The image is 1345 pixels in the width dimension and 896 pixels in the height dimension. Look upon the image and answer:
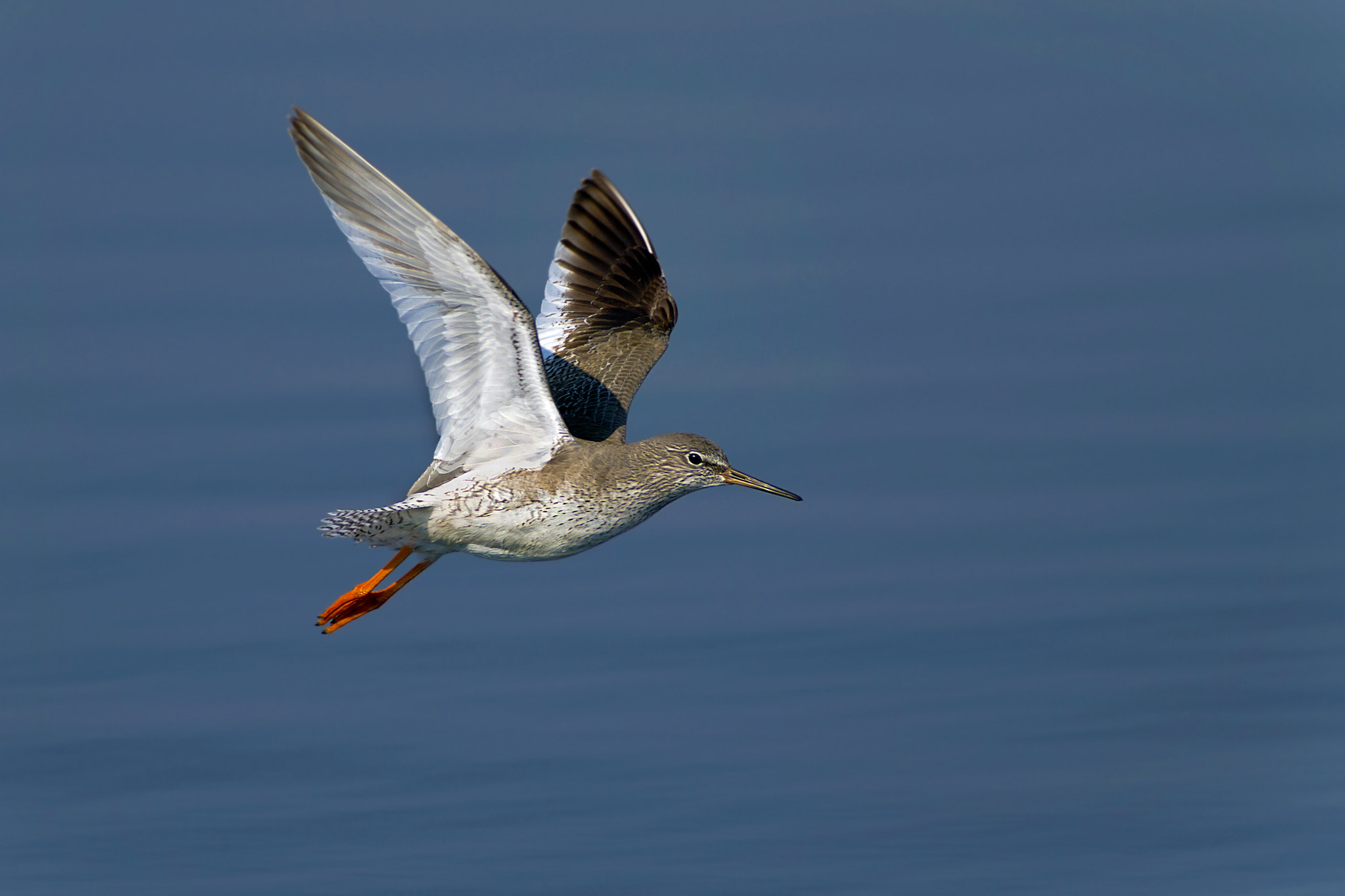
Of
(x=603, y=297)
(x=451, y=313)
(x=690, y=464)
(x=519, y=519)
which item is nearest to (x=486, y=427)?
(x=519, y=519)

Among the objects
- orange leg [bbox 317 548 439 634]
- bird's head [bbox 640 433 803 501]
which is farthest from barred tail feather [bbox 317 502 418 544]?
bird's head [bbox 640 433 803 501]

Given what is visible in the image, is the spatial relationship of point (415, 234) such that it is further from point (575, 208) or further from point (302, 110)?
point (575, 208)

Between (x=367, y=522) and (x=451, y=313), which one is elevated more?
(x=451, y=313)

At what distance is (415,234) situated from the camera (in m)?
13.3

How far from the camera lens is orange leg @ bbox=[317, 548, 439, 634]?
1546 cm

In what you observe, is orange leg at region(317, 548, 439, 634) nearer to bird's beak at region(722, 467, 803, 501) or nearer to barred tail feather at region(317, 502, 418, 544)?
barred tail feather at region(317, 502, 418, 544)

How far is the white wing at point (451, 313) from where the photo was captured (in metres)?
13.2

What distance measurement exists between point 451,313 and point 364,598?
11.0 feet

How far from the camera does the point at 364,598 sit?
1552cm

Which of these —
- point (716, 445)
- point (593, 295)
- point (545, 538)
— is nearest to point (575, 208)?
point (593, 295)

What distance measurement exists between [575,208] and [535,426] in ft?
12.8

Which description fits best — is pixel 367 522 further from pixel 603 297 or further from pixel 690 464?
pixel 603 297

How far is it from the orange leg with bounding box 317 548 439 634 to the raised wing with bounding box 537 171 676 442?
8.86ft

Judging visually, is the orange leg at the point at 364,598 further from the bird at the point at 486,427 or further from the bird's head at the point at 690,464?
the bird's head at the point at 690,464
